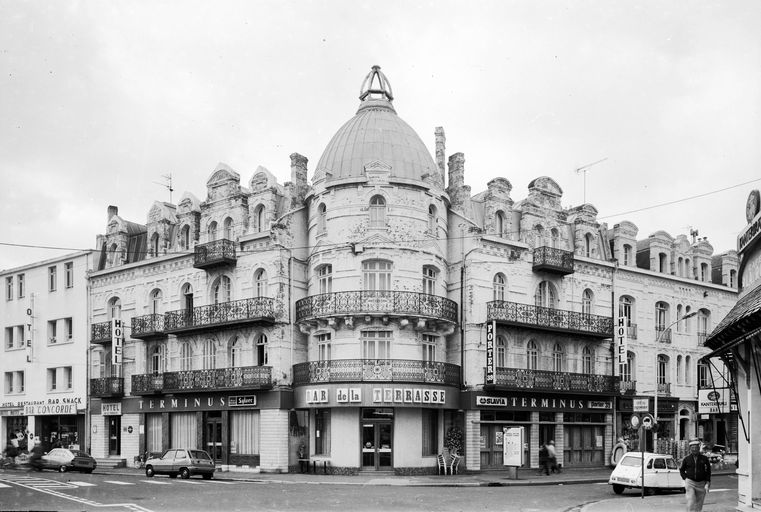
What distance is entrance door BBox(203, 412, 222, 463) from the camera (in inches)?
1630

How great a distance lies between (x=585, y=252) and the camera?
4622 centimetres

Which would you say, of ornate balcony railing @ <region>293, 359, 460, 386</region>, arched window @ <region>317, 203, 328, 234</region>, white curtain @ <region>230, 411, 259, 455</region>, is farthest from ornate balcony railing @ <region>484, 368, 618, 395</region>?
white curtain @ <region>230, 411, 259, 455</region>

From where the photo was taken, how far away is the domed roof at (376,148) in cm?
3956

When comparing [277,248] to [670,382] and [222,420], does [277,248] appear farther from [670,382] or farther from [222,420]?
[670,382]

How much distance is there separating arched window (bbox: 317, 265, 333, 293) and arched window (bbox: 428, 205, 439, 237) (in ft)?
15.4

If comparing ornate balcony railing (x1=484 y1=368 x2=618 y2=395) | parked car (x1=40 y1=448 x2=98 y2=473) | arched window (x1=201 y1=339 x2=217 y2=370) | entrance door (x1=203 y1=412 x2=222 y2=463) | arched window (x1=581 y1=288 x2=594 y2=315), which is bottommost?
parked car (x1=40 y1=448 x2=98 y2=473)

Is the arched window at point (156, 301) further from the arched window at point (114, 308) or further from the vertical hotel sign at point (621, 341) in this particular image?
the vertical hotel sign at point (621, 341)

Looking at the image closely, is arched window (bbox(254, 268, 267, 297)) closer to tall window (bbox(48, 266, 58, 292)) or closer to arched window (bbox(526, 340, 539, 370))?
arched window (bbox(526, 340, 539, 370))

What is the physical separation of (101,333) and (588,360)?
2529 centimetres

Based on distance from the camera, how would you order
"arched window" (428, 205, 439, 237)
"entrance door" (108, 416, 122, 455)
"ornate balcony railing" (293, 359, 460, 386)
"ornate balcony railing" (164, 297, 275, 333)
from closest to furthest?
1. "ornate balcony railing" (293, 359, 460, 386)
2. "arched window" (428, 205, 439, 237)
3. "ornate balcony railing" (164, 297, 275, 333)
4. "entrance door" (108, 416, 122, 455)

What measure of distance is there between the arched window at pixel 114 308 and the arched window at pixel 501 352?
66.9 ft

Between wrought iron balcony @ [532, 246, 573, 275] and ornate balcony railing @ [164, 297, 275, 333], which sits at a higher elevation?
wrought iron balcony @ [532, 246, 573, 275]

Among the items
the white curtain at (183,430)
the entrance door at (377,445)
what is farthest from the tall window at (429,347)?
the white curtain at (183,430)

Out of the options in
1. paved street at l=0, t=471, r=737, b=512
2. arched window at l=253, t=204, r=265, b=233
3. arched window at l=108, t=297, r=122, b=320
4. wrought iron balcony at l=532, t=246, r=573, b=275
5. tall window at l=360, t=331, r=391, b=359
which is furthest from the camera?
arched window at l=108, t=297, r=122, b=320
